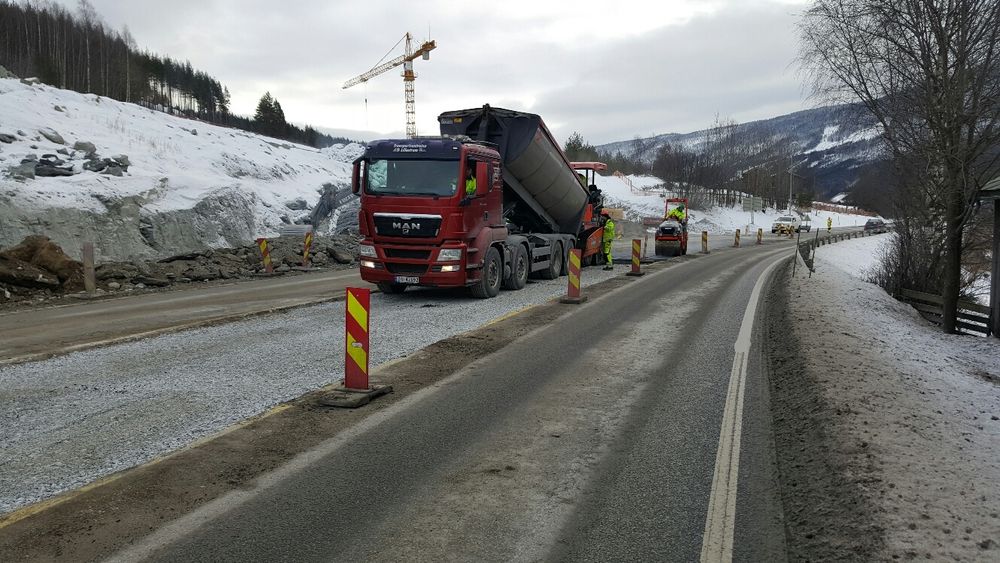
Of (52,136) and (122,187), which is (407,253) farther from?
(52,136)

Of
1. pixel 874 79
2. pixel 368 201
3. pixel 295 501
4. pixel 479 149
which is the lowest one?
pixel 295 501

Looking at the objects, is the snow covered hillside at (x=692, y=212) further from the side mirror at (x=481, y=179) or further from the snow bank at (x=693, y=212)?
the side mirror at (x=481, y=179)

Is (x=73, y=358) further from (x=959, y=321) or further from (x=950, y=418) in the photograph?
(x=959, y=321)

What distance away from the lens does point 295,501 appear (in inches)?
160

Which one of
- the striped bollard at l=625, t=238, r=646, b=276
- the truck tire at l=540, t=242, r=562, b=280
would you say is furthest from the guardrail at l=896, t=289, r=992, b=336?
the truck tire at l=540, t=242, r=562, b=280

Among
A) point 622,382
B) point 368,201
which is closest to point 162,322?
point 368,201

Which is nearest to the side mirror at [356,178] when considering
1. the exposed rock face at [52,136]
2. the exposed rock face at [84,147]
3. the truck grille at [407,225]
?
the truck grille at [407,225]

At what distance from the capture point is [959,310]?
1492cm

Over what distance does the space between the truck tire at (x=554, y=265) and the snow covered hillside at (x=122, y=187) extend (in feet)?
51.4

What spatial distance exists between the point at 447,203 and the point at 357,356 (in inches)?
255

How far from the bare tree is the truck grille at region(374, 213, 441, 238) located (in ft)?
30.2

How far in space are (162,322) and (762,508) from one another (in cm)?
1002

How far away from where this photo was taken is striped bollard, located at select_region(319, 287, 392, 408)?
627 cm

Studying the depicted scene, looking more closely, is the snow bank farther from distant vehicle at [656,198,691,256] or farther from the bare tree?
the bare tree
